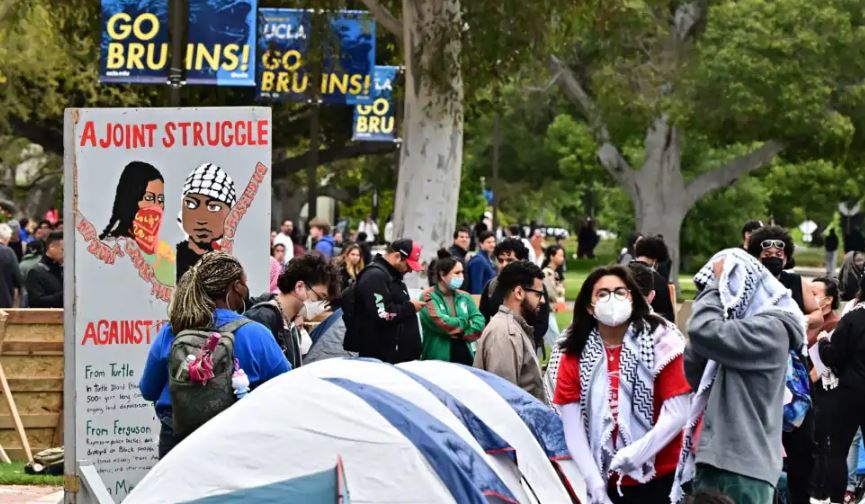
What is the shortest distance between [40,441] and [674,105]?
2564 centimetres

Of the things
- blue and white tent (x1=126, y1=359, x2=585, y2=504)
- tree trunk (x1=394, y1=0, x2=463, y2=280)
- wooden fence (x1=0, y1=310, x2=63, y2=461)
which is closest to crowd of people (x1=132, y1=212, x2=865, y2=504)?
blue and white tent (x1=126, y1=359, x2=585, y2=504)

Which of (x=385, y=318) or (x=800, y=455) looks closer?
(x=800, y=455)

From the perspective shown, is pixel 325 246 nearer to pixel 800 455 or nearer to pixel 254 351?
pixel 800 455

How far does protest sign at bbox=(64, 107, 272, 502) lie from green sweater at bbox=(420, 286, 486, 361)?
353cm

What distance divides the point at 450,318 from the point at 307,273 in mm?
3394

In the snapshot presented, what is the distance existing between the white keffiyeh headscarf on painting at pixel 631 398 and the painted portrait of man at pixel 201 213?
262 cm

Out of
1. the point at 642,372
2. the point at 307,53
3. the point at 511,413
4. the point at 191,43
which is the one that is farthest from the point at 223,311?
the point at 307,53

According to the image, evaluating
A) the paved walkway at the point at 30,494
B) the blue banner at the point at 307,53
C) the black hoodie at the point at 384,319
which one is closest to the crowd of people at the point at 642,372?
the paved walkway at the point at 30,494

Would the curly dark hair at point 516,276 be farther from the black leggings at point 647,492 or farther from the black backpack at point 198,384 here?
the black backpack at point 198,384

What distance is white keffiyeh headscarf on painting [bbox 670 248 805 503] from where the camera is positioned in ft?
25.3

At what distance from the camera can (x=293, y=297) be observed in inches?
385

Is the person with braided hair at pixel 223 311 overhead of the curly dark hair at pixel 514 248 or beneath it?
overhead

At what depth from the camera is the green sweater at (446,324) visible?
43.1ft

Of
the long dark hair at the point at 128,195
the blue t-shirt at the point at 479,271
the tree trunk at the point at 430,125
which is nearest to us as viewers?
the long dark hair at the point at 128,195
